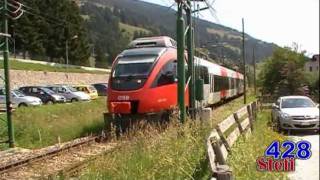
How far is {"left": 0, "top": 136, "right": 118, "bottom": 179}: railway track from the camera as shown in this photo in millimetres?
11023

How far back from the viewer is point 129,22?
117 ft

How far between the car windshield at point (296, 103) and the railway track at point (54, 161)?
7933 mm

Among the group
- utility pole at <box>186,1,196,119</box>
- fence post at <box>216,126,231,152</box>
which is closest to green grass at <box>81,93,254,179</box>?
fence post at <box>216,126,231,152</box>

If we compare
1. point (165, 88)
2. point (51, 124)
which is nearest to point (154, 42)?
point (165, 88)

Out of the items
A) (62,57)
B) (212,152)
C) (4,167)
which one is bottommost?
(4,167)

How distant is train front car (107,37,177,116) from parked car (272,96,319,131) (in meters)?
3.78

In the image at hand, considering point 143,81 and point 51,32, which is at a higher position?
point 51,32

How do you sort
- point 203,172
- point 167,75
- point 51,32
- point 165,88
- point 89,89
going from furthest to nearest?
point 51,32 < point 89,89 < point 167,75 < point 165,88 < point 203,172

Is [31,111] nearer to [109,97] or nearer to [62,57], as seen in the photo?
[109,97]

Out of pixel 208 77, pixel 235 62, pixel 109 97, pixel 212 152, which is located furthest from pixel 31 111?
pixel 235 62

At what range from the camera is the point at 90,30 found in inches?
2323

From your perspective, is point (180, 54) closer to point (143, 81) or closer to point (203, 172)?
point (143, 81)

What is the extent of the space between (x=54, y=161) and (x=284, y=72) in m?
39.7

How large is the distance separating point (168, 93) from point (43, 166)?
766cm
